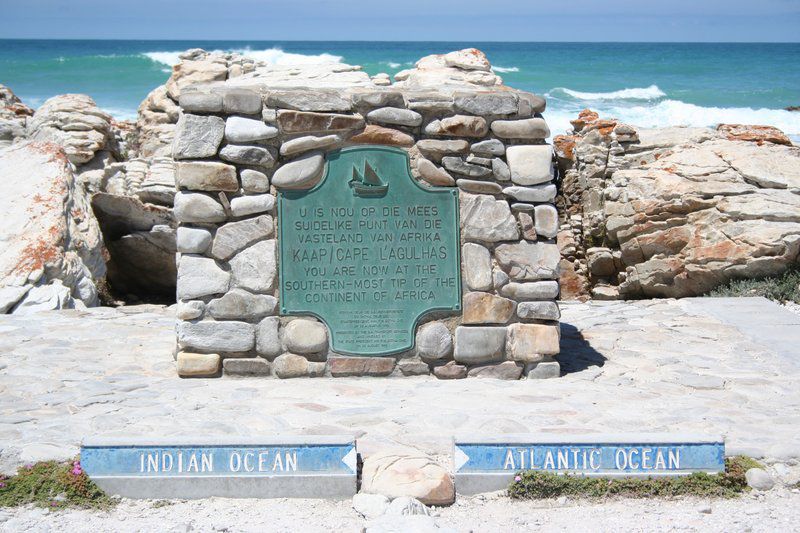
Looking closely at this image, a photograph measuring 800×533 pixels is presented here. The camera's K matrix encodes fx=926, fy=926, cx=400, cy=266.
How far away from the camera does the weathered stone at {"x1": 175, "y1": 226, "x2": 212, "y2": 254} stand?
16.6 feet

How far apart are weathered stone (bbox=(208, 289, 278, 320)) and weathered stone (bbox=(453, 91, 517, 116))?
4.91 feet

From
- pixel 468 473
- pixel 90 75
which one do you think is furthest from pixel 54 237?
pixel 90 75

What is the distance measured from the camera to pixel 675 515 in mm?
3475

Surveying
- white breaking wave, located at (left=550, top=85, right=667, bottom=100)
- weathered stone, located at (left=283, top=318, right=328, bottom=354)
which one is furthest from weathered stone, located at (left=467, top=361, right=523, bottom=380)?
white breaking wave, located at (left=550, top=85, right=667, bottom=100)

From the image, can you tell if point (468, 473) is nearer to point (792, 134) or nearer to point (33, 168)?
point (33, 168)

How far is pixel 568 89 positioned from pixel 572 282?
91.9ft

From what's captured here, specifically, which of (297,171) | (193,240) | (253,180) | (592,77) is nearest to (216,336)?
(193,240)

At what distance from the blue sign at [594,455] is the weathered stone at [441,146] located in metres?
1.94

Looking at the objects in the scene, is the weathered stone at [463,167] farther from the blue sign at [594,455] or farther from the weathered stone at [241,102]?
the blue sign at [594,455]

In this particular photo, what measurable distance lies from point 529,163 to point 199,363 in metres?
→ 2.14

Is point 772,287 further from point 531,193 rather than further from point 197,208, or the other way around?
point 197,208

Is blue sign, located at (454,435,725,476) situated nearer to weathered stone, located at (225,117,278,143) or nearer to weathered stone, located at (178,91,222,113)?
weathered stone, located at (225,117,278,143)

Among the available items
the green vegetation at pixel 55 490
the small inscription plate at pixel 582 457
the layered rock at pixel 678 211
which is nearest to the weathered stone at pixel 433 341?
the small inscription plate at pixel 582 457

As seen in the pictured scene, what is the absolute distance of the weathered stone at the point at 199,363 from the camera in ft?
16.9
